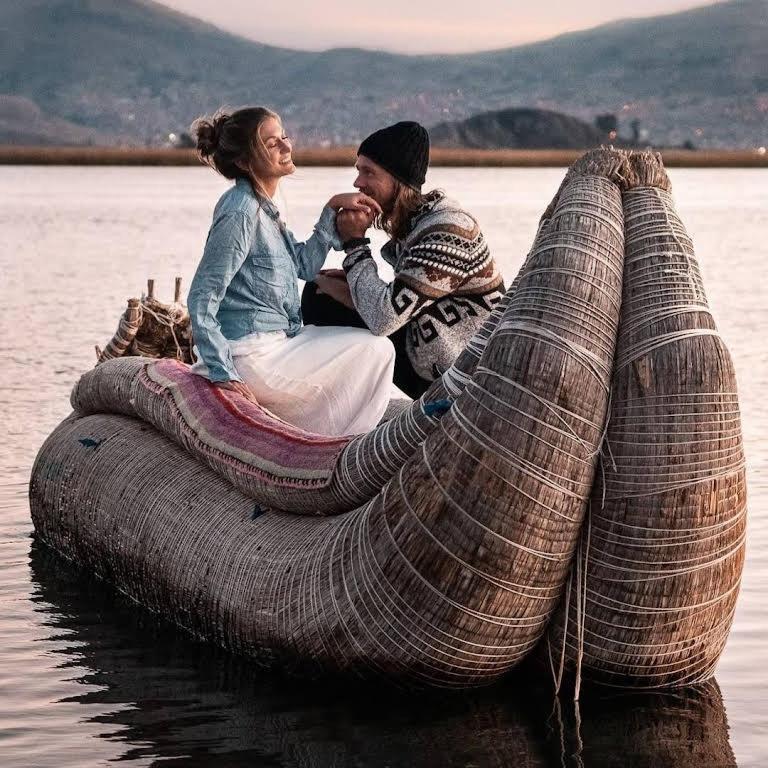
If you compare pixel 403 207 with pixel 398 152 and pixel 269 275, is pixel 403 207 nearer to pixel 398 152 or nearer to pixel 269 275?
pixel 398 152

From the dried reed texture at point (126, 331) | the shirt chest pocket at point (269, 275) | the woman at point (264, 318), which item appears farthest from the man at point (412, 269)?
the dried reed texture at point (126, 331)

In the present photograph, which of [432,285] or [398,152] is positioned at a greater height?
[398,152]

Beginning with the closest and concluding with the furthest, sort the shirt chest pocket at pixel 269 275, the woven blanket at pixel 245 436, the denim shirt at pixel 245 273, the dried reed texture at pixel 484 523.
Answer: the dried reed texture at pixel 484 523 → the woven blanket at pixel 245 436 → the denim shirt at pixel 245 273 → the shirt chest pocket at pixel 269 275

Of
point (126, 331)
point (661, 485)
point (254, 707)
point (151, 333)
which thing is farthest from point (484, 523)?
point (151, 333)

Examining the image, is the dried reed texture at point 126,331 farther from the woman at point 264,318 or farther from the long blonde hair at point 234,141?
the long blonde hair at point 234,141

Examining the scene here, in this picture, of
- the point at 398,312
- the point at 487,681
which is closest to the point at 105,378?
the point at 398,312

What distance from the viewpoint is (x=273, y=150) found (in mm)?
7930

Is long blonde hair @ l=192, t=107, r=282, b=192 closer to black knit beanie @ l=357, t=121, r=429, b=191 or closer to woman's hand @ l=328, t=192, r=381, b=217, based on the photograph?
woman's hand @ l=328, t=192, r=381, b=217

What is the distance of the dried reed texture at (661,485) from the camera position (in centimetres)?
606

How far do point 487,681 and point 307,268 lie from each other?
8.63 ft

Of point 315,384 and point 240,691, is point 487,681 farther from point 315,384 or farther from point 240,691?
point 315,384

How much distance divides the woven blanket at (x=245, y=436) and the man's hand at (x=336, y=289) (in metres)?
0.73

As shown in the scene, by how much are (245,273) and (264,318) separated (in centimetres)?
22

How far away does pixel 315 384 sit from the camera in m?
7.95
